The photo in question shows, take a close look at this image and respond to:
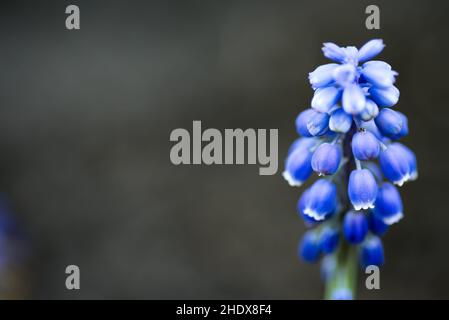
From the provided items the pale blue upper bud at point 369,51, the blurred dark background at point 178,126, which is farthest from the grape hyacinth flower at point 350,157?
the blurred dark background at point 178,126

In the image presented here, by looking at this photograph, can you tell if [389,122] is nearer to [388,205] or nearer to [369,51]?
[369,51]

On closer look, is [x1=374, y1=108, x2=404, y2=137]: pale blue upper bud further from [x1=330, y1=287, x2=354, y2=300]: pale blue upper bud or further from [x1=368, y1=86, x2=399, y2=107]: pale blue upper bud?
[x1=330, y1=287, x2=354, y2=300]: pale blue upper bud

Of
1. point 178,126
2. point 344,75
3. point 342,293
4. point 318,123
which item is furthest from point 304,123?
point 178,126

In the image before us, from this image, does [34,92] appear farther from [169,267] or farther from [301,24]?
[301,24]
